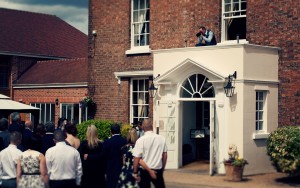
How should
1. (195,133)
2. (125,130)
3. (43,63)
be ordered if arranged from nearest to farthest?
1. (195,133)
2. (125,130)
3. (43,63)

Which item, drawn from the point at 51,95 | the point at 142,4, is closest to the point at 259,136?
the point at 142,4

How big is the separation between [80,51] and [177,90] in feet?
71.2

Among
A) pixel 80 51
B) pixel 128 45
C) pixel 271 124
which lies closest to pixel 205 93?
pixel 271 124

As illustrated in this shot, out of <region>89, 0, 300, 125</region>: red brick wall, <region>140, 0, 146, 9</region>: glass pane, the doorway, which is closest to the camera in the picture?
<region>89, 0, 300, 125</region>: red brick wall

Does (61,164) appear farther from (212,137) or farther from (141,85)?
(141,85)

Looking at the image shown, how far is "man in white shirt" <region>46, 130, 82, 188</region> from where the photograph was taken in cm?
975

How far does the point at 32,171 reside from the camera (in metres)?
9.70

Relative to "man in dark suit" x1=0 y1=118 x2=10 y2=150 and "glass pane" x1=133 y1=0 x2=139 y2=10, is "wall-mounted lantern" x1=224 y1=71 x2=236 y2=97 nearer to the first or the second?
"glass pane" x1=133 y1=0 x2=139 y2=10

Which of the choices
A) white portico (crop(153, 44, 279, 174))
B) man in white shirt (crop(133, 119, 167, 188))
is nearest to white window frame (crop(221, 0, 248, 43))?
white portico (crop(153, 44, 279, 174))

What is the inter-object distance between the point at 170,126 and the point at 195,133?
1273 mm

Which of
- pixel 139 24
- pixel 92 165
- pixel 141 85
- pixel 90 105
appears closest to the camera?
pixel 92 165

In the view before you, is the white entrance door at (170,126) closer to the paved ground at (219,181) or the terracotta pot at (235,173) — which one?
the paved ground at (219,181)

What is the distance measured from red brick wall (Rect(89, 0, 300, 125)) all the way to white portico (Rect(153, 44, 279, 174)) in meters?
0.46

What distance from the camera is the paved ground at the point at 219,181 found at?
16.7m
